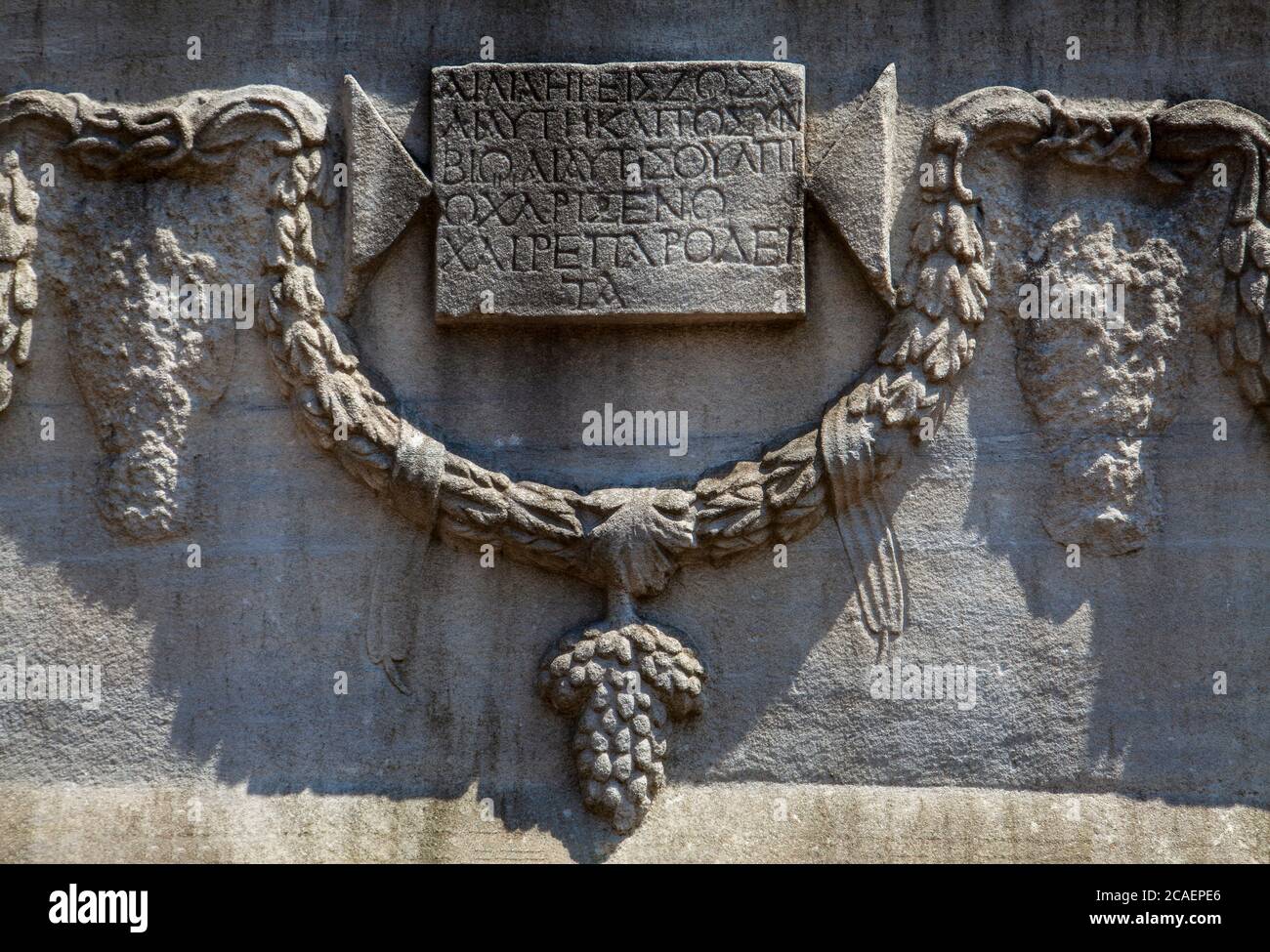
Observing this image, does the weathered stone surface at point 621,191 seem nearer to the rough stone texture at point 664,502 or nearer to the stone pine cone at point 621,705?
the rough stone texture at point 664,502

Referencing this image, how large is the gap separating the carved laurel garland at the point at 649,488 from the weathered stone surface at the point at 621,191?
0.49 m

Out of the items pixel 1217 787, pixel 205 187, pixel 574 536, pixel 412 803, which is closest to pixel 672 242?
pixel 574 536

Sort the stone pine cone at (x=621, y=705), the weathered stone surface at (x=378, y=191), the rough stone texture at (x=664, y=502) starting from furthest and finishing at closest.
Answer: the weathered stone surface at (x=378, y=191) → the rough stone texture at (x=664, y=502) → the stone pine cone at (x=621, y=705)

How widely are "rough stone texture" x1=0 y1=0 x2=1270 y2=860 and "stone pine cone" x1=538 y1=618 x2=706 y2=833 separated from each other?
0.11m

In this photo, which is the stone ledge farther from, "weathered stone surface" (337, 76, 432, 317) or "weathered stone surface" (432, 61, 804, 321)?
"weathered stone surface" (337, 76, 432, 317)

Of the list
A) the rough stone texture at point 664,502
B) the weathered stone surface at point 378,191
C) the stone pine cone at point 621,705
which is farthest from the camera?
the weathered stone surface at point 378,191

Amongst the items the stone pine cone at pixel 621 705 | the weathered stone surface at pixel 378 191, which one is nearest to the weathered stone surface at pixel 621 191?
the weathered stone surface at pixel 378 191

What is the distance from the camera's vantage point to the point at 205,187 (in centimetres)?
855

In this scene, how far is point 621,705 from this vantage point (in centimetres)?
827

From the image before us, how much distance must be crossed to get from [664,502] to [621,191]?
1.18 meters

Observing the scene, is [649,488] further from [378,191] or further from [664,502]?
[378,191]

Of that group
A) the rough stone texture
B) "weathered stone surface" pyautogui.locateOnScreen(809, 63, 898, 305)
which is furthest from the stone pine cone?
"weathered stone surface" pyautogui.locateOnScreen(809, 63, 898, 305)

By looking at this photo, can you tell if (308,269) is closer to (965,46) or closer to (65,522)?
(65,522)

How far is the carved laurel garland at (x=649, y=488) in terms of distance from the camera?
27.3ft
